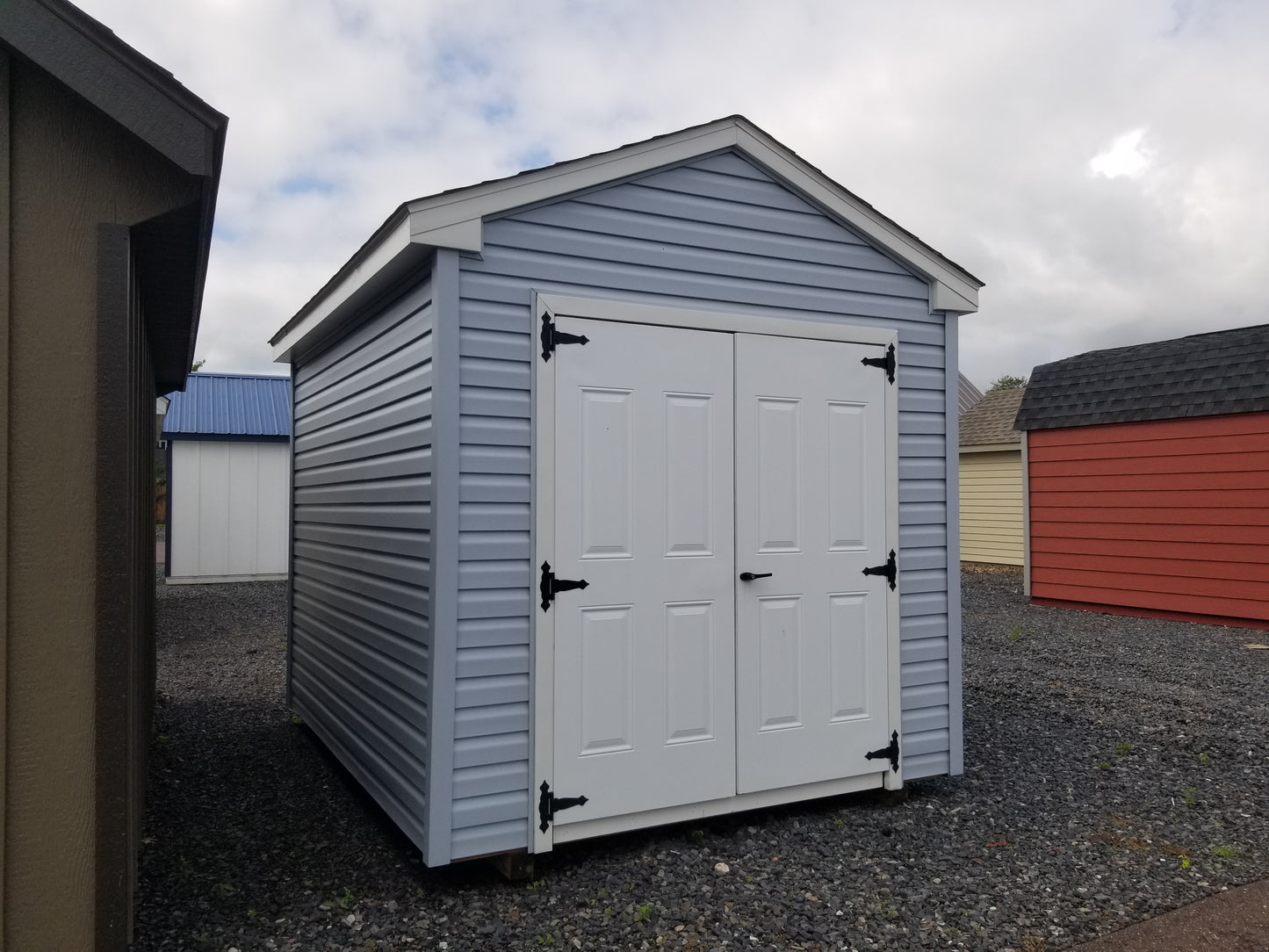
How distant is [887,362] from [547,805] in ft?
8.62

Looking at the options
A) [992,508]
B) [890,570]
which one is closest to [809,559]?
[890,570]

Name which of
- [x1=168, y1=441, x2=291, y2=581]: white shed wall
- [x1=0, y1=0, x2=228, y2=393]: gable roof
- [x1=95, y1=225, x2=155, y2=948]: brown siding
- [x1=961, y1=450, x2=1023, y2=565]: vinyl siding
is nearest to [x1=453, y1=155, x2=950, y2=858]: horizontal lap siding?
[x1=0, y1=0, x2=228, y2=393]: gable roof

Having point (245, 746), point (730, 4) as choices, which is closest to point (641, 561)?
point (245, 746)

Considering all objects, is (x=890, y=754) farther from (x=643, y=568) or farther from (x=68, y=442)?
(x=68, y=442)

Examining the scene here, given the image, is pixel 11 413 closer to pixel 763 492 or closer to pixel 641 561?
pixel 641 561

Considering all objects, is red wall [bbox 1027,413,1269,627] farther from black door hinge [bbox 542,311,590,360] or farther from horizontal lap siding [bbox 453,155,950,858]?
black door hinge [bbox 542,311,590,360]

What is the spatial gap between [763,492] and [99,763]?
109 inches

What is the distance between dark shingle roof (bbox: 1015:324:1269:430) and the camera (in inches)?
404

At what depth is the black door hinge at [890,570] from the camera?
4582 millimetres

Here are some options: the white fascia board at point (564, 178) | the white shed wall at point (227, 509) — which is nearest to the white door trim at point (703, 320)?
the white fascia board at point (564, 178)

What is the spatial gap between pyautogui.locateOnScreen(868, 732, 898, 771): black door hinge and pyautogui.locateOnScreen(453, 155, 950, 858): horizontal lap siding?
0.13 metres

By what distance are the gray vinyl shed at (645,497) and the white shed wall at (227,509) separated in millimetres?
11044

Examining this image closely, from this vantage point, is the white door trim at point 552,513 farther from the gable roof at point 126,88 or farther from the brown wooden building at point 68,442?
the brown wooden building at point 68,442

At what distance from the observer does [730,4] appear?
5.75 m
